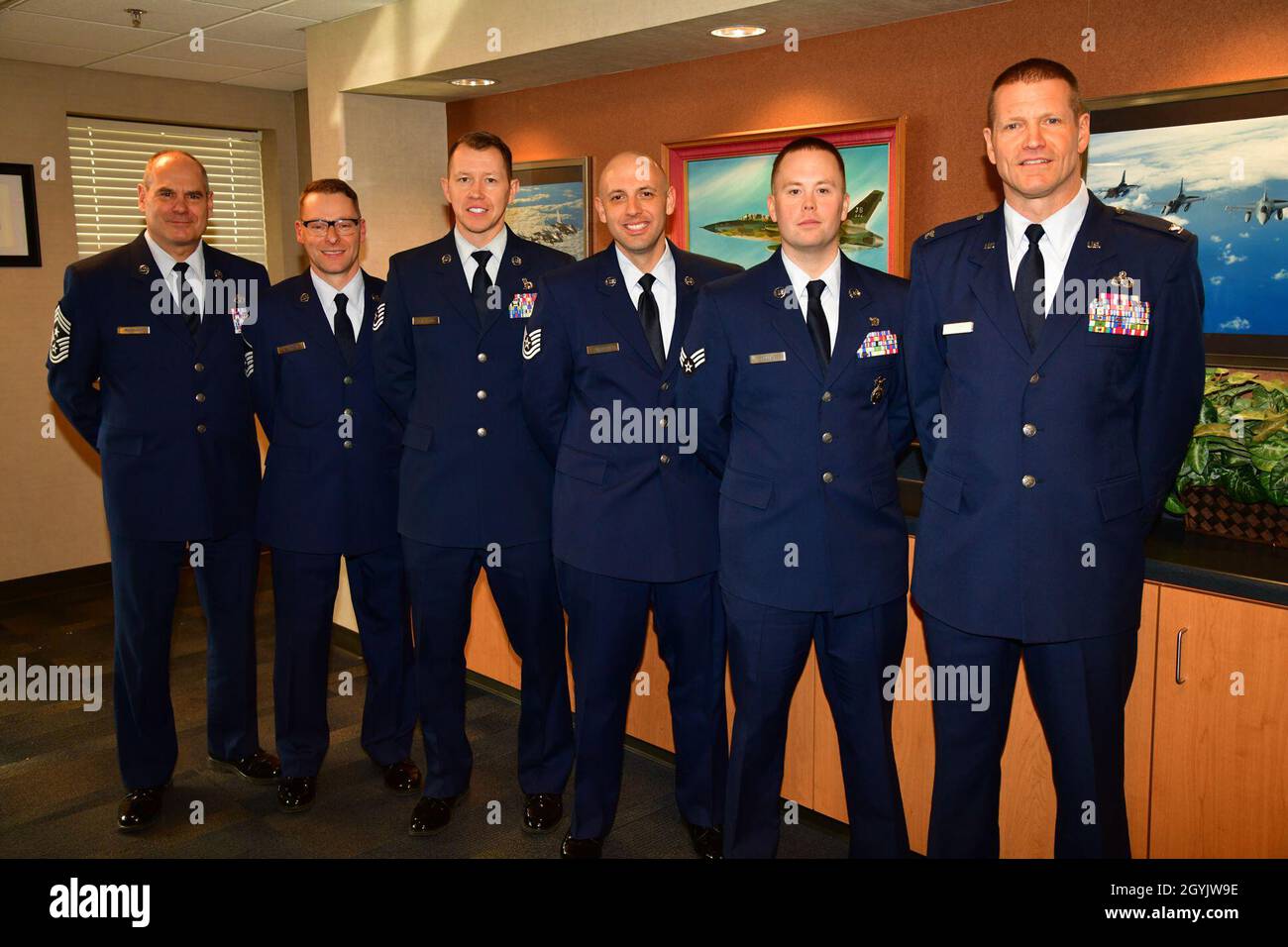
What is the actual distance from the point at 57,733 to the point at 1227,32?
473 cm

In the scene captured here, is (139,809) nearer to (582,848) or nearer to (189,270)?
(582,848)

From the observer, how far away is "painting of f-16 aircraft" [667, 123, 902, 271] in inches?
156

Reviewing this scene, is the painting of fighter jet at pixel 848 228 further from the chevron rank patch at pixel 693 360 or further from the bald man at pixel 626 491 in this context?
the chevron rank patch at pixel 693 360

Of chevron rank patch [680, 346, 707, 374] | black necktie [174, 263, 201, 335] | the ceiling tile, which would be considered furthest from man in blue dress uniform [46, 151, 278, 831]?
the ceiling tile

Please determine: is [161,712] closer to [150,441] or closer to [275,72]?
[150,441]

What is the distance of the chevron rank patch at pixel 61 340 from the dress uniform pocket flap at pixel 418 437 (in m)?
1.11

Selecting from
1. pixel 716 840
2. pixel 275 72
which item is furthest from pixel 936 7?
pixel 275 72

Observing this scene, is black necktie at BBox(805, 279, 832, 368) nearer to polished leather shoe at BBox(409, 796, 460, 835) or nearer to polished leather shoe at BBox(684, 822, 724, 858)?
polished leather shoe at BBox(684, 822, 724, 858)

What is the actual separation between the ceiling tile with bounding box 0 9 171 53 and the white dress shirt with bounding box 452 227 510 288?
290cm

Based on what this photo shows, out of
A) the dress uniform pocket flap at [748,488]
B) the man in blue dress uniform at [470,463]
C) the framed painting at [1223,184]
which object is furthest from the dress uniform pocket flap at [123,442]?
the framed painting at [1223,184]

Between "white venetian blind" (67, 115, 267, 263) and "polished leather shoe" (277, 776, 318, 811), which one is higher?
"white venetian blind" (67, 115, 267, 263)

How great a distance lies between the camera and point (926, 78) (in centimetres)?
381

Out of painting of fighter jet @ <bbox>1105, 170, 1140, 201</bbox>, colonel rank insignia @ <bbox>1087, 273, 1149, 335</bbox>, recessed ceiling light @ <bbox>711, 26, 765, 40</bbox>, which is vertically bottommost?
colonel rank insignia @ <bbox>1087, 273, 1149, 335</bbox>

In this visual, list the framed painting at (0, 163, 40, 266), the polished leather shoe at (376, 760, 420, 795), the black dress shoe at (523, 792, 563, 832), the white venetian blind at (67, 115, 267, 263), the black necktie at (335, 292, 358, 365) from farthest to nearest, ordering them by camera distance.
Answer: the white venetian blind at (67, 115, 267, 263), the framed painting at (0, 163, 40, 266), the polished leather shoe at (376, 760, 420, 795), the black necktie at (335, 292, 358, 365), the black dress shoe at (523, 792, 563, 832)
